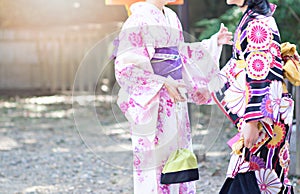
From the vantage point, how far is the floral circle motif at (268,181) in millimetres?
2990

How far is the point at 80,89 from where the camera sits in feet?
34.1

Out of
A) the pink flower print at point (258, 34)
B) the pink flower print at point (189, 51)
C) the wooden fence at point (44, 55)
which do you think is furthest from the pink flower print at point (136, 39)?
the wooden fence at point (44, 55)

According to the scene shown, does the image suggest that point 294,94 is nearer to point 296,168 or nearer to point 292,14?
point 296,168

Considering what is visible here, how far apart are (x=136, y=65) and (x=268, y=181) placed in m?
0.86

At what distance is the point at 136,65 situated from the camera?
3.17 m

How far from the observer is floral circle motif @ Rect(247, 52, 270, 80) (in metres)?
2.85

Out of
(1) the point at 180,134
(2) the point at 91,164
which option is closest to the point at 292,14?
(2) the point at 91,164

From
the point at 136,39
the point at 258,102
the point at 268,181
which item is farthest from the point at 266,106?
the point at 136,39

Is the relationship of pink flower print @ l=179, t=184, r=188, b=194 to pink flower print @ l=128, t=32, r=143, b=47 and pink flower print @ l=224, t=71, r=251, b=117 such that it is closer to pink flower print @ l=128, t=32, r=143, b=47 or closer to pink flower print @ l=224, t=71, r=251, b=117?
pink flower print @ l=224, t=71, r=251, b=117

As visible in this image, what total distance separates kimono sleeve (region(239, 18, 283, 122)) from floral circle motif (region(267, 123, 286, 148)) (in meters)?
0.09

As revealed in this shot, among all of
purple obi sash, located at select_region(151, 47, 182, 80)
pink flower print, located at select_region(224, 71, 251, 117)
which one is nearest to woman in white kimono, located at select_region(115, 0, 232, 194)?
Result: purple obi sash, located at select_region(151, 47, 182, 80)

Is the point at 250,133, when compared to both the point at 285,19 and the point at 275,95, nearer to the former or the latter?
the point at 275,95

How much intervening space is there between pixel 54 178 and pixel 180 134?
2.50 m

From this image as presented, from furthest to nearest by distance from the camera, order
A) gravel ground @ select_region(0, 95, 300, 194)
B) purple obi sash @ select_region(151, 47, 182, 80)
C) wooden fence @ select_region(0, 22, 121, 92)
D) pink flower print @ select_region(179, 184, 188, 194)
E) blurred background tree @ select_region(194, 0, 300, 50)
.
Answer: wooden fence @ select_region(0, 22, 121, 92)
blurred background tree @ select_region(194, 0, 300, 50)
gravel ground @ select_region(0, 95, 300, 194)
pink flower print @ select_region(179, 184, 188, 194)
purple obi sash @ select_region(151, 47, 182, 80)
